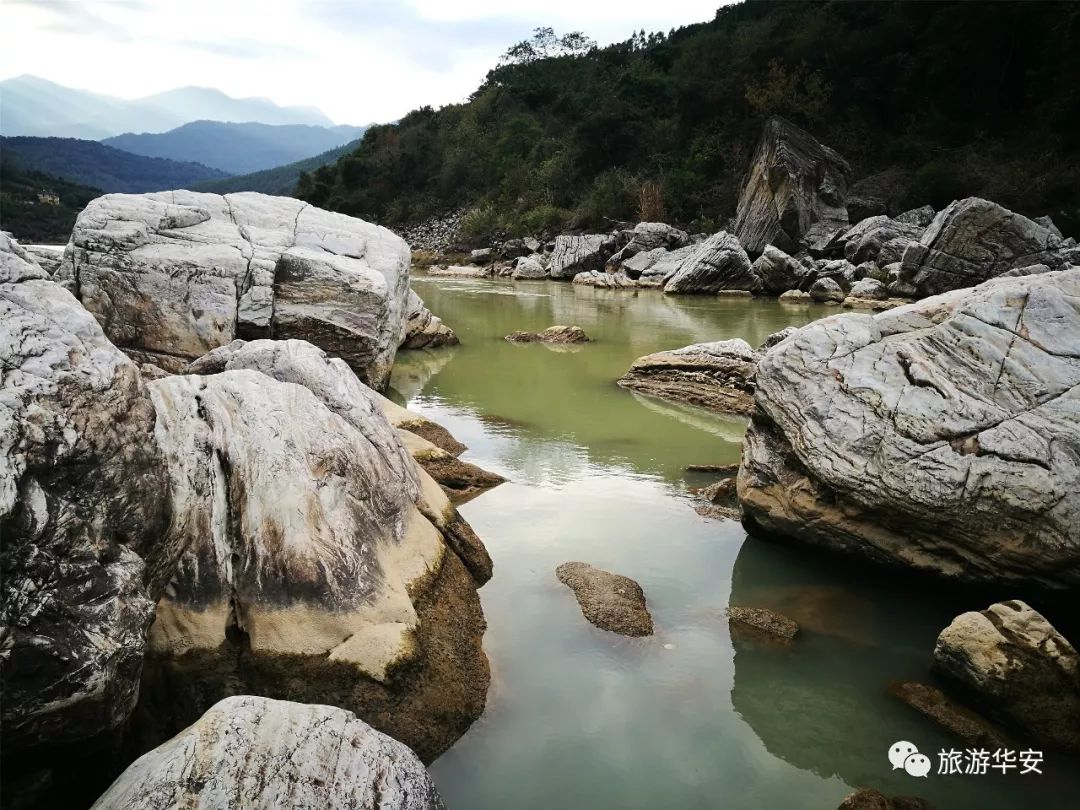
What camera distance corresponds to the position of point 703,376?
9453 mm

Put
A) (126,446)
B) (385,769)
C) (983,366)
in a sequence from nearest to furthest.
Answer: (385,769)
(126,446)
(983,366)

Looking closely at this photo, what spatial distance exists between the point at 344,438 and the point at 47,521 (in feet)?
5.94

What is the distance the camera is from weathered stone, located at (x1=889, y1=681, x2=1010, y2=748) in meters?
3.23

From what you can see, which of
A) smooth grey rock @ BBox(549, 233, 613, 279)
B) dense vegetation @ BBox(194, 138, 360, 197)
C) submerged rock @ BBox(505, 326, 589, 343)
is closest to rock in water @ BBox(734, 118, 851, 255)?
smooth grey rock @ BBox(549, 233, 613, 279)

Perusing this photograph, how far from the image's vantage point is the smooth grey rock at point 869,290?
1911cm

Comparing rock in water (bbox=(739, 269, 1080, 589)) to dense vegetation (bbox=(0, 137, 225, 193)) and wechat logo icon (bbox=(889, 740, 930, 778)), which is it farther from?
dense vegetation (bbox=(0, 137, 225, 193))

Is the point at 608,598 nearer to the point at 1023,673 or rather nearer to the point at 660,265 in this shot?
the point at 1023,673

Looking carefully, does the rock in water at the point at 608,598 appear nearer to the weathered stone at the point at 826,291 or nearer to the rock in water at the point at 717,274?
the weathered stone at the point at 826,291

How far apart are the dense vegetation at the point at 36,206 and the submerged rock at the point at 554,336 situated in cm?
2679

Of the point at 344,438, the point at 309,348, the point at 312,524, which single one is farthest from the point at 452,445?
the point at 312,524

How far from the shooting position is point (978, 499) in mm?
3939

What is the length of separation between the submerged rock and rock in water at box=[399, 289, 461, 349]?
120cm

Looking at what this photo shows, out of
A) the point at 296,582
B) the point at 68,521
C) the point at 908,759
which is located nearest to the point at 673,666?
the point at 908,759

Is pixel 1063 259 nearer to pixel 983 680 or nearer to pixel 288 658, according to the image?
pixel 983 680
